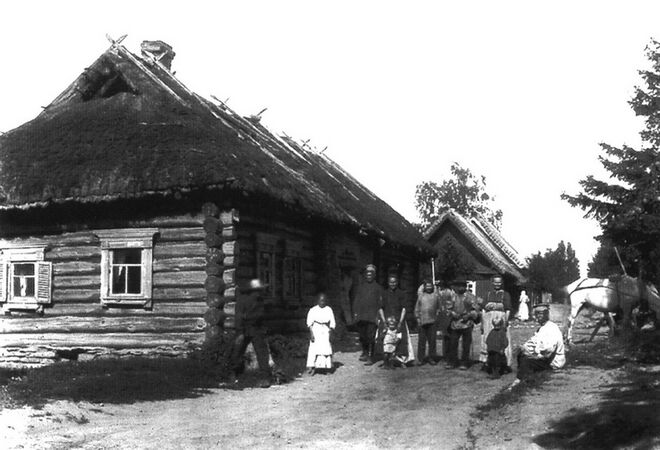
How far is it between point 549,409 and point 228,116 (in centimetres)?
1342

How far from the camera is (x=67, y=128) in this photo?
1831 cm

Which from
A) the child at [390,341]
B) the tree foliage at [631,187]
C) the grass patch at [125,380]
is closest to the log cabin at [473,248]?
the tree foliage at [631,187]

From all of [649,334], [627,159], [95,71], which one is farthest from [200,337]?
[627,159]

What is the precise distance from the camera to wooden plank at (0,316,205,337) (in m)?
16.3

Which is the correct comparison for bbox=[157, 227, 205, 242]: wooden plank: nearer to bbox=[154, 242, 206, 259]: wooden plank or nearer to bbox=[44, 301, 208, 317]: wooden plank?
bbox=[154, 242, 206, 259]: wooden plank

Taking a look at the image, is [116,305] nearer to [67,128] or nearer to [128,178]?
[128,178]

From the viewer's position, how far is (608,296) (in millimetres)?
20469

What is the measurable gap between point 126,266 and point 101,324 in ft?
3.94

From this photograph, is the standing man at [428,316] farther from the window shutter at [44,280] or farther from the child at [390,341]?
the window shutter at [44,280]

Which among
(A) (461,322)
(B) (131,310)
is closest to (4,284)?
(B) (131,310)

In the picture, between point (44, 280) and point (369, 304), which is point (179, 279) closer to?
point (44, 280)

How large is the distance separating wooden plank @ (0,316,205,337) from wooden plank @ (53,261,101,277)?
87 centimetres

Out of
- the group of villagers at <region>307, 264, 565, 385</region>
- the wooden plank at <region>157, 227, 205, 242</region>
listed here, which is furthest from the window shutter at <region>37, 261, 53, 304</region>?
the group of villagers at <region>307, 264, 565, 385</region>

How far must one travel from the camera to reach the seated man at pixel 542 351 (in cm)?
1294
